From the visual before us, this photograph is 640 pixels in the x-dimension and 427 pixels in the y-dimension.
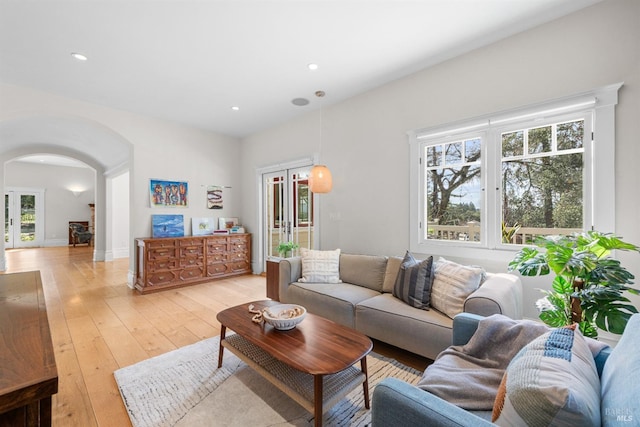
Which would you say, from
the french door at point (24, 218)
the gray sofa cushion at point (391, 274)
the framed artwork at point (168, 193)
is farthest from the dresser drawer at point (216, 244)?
the french door at point (24, 218)

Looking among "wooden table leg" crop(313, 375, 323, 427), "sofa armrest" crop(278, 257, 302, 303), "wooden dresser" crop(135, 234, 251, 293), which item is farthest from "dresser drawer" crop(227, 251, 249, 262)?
"wooden table leg" crop(313, 375, 323, 427)

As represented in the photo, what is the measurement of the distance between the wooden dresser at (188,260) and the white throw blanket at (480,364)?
172 inches

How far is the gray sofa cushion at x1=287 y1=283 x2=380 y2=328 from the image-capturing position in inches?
104

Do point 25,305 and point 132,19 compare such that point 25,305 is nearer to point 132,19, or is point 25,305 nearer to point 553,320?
point 132,19

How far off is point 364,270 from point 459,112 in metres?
2.05

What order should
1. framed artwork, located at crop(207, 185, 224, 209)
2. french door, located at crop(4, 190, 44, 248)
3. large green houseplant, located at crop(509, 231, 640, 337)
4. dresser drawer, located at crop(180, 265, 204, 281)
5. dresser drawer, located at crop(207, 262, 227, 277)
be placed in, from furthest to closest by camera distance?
french door, located at crop(4, 190, 44, 248)
framed artwork, located at crop(207, 185, 224, 209)
dresser drawer, located at crop(207, 262, 227, 277)
dresser drawer, located at crop(180, 265, 204, 281)
large green houseplant, located at crop(509, 231, 640, 337)

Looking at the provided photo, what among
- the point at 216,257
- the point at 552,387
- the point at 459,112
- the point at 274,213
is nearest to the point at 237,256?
the point at 216,257

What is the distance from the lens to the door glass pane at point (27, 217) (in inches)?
360

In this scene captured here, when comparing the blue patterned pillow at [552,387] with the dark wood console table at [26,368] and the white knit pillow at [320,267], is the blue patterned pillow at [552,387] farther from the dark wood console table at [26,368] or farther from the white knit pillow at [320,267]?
the white knit pillow at [320,267]

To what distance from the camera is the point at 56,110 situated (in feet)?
12.6

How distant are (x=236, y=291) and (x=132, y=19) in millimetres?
3594

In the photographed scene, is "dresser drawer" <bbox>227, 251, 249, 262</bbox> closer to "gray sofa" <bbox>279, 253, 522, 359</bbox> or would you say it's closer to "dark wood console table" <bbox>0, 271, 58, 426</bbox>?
"gray sofa" <bbox>279, 253, 522, 359</bbox>

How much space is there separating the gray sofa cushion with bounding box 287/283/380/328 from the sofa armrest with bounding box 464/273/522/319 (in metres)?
1.05

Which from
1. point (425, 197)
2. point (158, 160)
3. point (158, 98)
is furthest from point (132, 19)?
point (425, 197)
